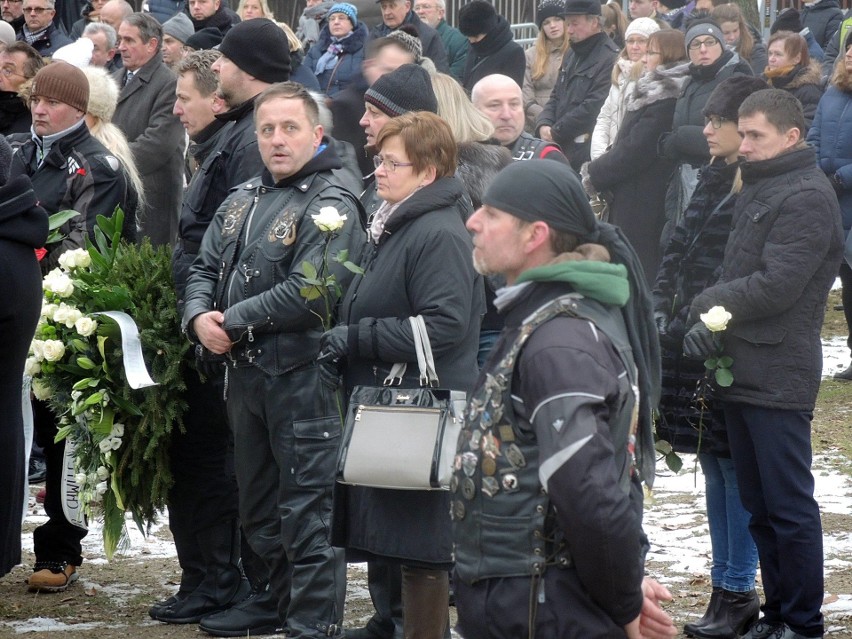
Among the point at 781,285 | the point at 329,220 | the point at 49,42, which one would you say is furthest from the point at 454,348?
the point at 49,42

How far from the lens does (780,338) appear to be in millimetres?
4723

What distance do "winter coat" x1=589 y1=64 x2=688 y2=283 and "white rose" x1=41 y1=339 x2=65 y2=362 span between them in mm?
4386

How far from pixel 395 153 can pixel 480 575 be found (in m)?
1.89

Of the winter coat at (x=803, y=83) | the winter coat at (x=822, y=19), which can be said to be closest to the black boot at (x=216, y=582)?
the winter coat at (x=803, y=83)

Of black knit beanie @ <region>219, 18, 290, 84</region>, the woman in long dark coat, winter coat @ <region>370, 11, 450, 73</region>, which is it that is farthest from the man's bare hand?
winter coat @ <region>370, 11, 450, 73</region>

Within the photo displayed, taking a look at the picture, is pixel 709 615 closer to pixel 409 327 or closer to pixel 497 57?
pixel 409 327

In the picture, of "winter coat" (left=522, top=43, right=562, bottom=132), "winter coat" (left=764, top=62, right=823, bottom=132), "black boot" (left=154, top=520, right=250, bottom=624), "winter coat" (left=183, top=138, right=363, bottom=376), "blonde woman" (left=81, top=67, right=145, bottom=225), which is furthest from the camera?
"winter coat" (left=522, top=43, right=562, bottom=132)

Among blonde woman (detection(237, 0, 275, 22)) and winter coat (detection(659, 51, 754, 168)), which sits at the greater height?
blonde woman (detection(237, 0, 275, 22))

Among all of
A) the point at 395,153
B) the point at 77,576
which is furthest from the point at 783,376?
the point at 77,576

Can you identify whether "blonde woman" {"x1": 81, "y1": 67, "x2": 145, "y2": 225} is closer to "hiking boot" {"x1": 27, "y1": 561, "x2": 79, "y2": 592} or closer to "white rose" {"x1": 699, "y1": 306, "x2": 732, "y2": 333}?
"hiking boot" {"x1": 27, "y1": 561, "x2": 79, "y2": 592}

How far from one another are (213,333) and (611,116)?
512 centimetres

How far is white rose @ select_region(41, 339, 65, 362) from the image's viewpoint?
522 centimetres

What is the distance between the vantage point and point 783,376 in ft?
15.4

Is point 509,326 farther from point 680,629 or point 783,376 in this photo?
point 680,629
